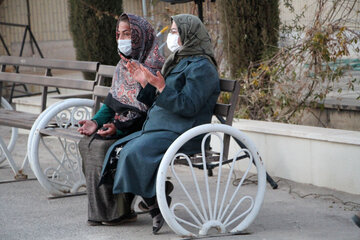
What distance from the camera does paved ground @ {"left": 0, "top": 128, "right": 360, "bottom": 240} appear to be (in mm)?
4066

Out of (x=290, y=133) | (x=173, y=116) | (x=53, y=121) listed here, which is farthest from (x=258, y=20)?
(x=173, y=116)

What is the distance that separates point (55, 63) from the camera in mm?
5934

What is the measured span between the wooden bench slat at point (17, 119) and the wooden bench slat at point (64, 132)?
0.40 meters

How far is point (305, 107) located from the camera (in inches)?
242

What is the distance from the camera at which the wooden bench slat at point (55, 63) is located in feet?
18.0

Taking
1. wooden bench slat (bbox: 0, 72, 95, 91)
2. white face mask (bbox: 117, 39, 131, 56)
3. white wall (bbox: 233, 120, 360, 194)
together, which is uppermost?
white face mask (bbox: 117, 39, 131, 56)

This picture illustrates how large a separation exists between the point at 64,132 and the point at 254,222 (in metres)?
1.51

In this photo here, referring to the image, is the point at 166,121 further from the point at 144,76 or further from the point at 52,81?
the point at 52,81

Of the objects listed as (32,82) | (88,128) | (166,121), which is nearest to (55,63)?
(32,82)

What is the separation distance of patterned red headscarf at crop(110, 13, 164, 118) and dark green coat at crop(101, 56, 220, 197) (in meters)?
0.26

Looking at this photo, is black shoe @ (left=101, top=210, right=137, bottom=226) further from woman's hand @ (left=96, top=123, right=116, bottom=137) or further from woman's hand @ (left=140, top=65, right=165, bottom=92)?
woman's hand @ (left=140, top=65, right=165, bottom=92)

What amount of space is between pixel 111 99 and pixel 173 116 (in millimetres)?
672

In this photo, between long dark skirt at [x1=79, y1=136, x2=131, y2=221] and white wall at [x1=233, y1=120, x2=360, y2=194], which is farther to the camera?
white wall at [x1=233, y1=120, x2=360, y2=194]

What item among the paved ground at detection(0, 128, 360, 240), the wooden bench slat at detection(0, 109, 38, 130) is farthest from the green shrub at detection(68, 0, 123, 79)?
the paved ground at detection(0, 128, 360, 240)
